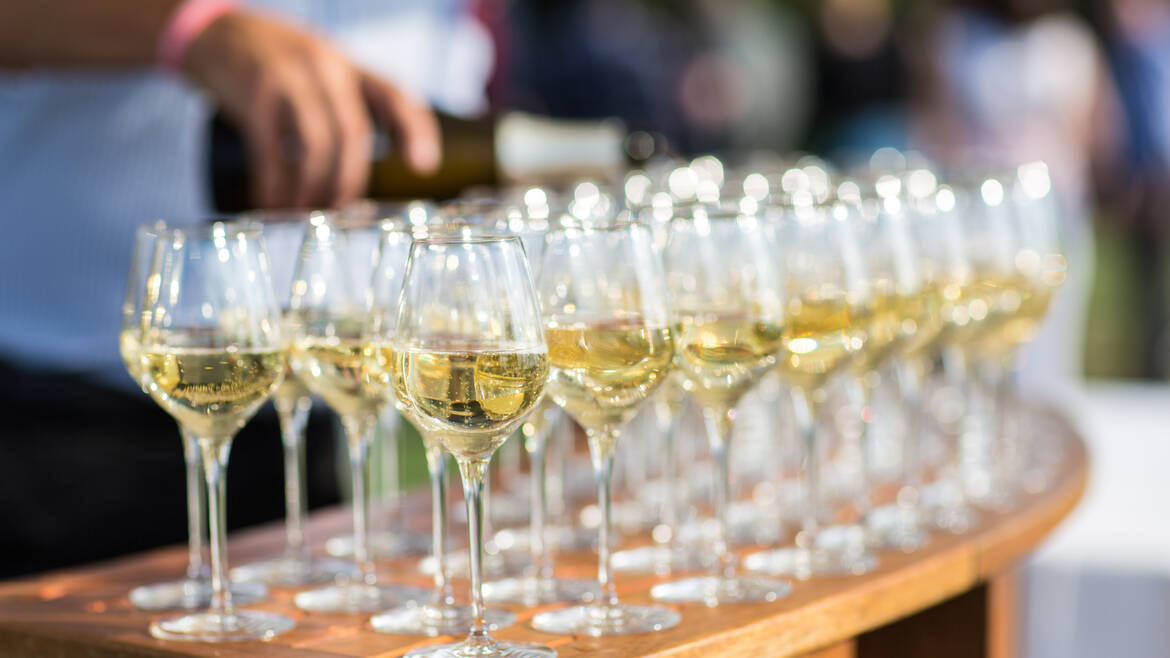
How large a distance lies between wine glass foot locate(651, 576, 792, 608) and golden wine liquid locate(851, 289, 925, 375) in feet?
1.01

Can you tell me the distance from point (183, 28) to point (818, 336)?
1.02 meters

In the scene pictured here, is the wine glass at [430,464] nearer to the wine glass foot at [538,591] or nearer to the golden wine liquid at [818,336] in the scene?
the wine glass foot at [538,591]

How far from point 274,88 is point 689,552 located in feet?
2.60

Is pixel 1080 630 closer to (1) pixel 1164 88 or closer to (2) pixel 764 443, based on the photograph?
(2) pixel 764 443

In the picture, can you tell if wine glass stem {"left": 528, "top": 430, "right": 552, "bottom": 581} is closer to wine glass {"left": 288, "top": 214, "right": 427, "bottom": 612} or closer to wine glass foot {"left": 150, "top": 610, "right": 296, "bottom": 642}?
wine glass {"left": 288, "top": 214, "right": 427, "bottom": 612}

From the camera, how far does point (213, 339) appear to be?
4.45 feet

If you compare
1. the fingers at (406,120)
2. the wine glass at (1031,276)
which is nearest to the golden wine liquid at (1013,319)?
the wine glass at (1031,276)

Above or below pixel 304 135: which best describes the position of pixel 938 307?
below

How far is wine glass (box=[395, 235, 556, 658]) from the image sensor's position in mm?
1192

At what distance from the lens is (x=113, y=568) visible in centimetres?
161

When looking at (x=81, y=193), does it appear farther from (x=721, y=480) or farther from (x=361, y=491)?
(x=721, y=480)

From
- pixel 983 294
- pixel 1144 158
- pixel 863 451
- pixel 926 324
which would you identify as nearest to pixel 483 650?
pixel 863 451

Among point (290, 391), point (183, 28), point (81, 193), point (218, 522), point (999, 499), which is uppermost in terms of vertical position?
point (183, 28)

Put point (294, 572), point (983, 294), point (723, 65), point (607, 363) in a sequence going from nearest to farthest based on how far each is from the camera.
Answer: point (607, 363), point (294, 572), point (983, 294), point (723, 65)
